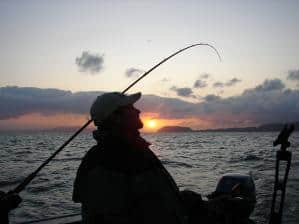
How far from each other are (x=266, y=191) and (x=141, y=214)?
15.4m

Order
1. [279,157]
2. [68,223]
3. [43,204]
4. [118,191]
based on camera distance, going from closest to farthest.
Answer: [118,191] → [279,157] → [68,223] → [43,204]

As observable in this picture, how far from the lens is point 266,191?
55.2 ft

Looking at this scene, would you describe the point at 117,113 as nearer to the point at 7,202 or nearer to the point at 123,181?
the point at 123,181

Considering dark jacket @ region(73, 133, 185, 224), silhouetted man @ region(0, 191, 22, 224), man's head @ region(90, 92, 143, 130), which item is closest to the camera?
dark jacket @ region(73, 133, 185, 224)

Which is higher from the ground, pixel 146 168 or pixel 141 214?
pixel 146 168

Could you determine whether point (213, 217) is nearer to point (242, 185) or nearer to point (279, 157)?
point (279, 157)

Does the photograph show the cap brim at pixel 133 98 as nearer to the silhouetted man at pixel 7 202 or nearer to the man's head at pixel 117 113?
the man's head at pixel 117 113

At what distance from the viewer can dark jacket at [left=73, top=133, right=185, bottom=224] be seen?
2.47m

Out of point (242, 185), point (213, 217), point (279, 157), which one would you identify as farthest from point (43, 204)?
point (279, 157)

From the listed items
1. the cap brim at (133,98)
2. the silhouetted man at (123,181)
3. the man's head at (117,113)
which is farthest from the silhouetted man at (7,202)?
the cap brim at (133,98)

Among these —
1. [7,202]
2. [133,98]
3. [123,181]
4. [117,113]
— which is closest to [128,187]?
[123,181]

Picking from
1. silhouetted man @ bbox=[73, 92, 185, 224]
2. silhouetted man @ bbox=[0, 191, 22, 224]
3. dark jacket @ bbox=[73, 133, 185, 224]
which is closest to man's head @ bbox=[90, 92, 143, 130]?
silhouetted man @ bbox=[73, 92, 185, 224]

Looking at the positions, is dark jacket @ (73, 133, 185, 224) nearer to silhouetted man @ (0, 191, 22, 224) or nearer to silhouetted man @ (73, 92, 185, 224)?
silhouetted man @ (73, 92, 185, 224)

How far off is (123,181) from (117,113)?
1.59 feet
